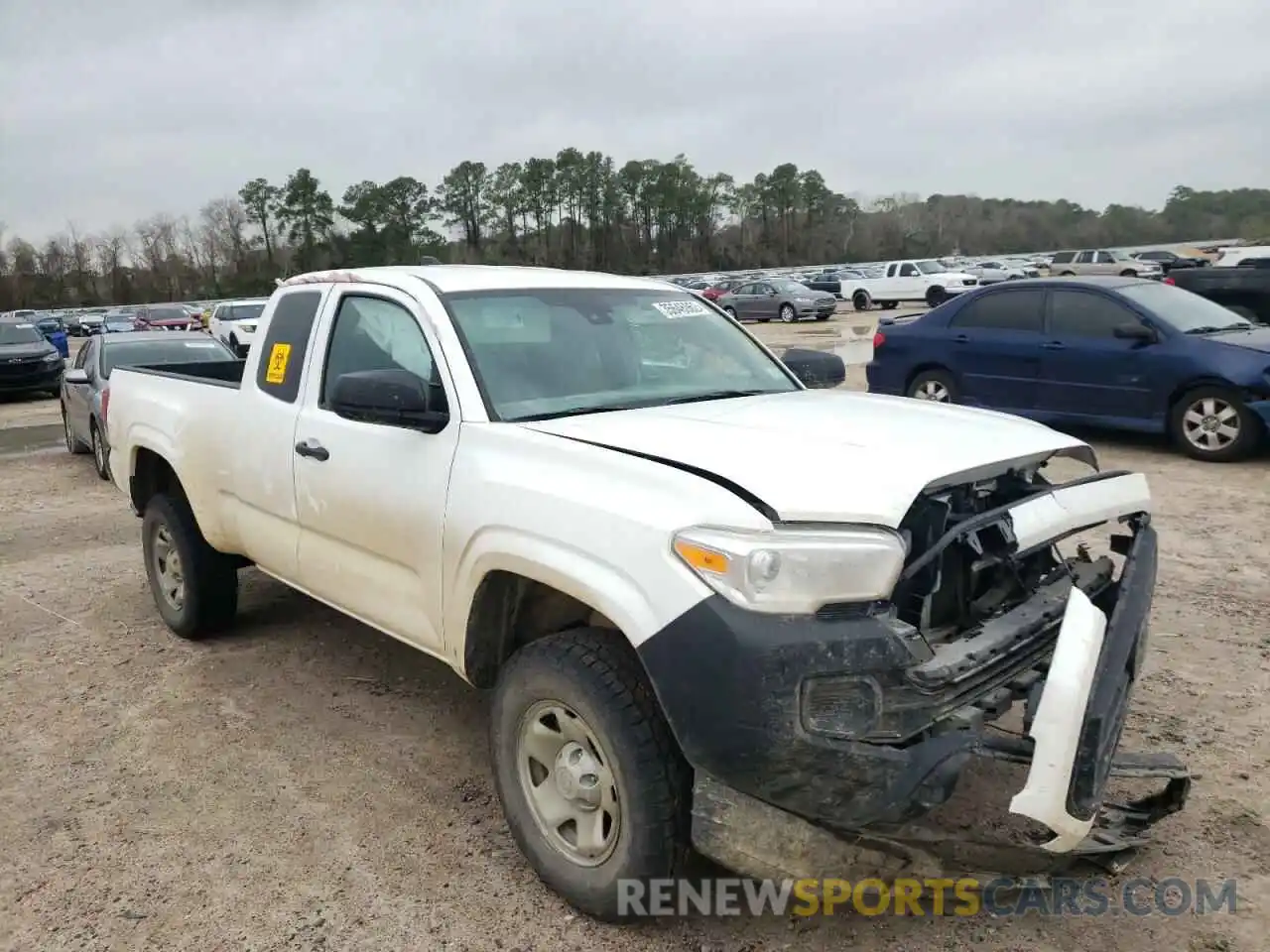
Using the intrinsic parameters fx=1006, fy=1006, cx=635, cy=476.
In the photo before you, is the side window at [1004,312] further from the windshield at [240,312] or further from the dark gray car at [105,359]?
the windshield at [240,312]

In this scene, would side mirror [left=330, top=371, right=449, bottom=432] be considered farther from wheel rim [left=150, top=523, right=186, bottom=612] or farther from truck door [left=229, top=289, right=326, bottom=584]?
wheel rim [left=150, top=523, right=186, bottom=612]

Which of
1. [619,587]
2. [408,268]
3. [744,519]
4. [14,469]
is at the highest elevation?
[408,268]

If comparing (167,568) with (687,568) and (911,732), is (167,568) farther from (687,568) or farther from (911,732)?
(911,732)

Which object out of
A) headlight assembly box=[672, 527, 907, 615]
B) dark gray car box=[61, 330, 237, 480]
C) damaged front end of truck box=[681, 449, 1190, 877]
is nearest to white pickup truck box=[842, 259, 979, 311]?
dark gray car box=[61, 330, 237, 480]

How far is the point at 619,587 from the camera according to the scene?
2600 millimetres

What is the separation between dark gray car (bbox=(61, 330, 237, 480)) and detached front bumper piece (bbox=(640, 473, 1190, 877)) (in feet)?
30.1

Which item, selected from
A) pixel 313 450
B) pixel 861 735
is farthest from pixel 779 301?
pixel 861 735

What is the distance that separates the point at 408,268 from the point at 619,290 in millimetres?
882

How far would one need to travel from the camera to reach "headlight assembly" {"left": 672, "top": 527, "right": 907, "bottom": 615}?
2.40 meters

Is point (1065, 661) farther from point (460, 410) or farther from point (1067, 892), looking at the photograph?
point (460, 410)

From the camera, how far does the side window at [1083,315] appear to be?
30.2ft

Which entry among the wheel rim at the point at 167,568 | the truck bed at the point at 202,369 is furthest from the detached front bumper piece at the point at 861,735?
the truck bed at the point at 202,369

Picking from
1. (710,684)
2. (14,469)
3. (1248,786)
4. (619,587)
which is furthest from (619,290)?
(14,469)

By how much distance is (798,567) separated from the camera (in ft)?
7.89
